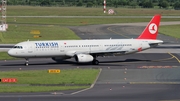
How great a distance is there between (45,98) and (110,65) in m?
25.1

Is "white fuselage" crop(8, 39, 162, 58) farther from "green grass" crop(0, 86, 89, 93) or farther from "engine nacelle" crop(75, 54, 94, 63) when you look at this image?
"green grass" crop(0, 86, 89, 93)

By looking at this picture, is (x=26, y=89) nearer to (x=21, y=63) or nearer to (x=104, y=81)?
(x=104, y=81)

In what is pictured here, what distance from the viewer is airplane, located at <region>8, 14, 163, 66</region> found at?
61.7 metres

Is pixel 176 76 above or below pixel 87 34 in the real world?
above

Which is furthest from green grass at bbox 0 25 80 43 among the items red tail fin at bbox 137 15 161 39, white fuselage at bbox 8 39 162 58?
red tail fin at bbox 137 15 161 39

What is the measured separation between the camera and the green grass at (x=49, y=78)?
145 feet

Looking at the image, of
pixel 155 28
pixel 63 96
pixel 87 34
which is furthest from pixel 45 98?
pixel 87 34

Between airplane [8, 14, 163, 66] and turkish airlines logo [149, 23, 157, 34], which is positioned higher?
turkish airlines logo [149, 23, 157, 34]

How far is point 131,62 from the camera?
66.4m

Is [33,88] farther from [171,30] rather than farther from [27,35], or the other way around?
[171,30]

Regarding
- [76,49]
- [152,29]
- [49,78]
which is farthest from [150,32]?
[49,78]

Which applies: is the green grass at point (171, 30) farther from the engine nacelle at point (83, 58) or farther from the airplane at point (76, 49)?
the engine nacelle at point (83, 58)

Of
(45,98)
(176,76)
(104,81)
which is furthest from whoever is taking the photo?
(176,76)

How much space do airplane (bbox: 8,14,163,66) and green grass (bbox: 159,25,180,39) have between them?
4247cm
